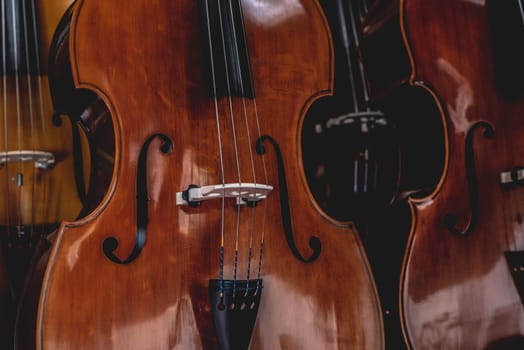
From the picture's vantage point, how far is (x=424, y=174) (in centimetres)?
147

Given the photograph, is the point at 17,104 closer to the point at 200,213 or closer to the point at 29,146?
the point at 29,146

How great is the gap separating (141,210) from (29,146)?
0.58 meters

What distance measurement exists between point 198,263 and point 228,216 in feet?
0.40

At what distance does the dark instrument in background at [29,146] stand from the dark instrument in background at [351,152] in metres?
0.72

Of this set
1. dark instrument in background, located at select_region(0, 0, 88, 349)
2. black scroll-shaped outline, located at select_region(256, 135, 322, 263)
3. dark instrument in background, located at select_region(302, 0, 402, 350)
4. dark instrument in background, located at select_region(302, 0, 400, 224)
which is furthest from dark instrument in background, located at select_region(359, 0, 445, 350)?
dark instrument in background, located at select_region(0, 0, 88, 349)

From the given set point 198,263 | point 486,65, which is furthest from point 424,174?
point 198,263

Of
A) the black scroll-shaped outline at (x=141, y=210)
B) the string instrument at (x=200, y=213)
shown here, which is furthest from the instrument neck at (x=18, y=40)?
the black scroll-shaped outline at (x=141, y=210)

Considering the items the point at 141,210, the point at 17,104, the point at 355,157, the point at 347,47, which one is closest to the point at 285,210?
the point at 141,210

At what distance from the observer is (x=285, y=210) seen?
1.20 m

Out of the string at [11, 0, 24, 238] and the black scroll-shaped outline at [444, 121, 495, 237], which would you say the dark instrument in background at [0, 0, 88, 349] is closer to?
the string at [11, 0, 24, 238]

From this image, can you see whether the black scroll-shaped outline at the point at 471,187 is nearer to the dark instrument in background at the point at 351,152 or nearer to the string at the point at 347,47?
the dark instrument in background at the point at 351,152

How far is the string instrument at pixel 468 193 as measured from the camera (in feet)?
4.17

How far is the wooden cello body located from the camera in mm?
1269

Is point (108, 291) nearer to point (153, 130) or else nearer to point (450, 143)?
point (153, 130)
